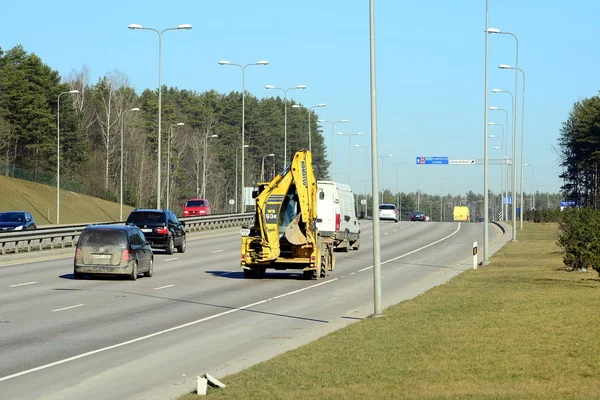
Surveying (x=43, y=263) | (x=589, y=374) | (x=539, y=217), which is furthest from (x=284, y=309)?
(x=539, y=217)

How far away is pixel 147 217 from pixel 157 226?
0.57 m

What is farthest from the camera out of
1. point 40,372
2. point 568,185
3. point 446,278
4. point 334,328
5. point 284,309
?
point 568,185

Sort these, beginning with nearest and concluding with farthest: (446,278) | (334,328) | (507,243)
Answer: (334,328) < (446,278) < (507,243)

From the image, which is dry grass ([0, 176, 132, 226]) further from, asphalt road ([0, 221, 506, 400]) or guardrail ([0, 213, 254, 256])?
asphalt road ([0, 221, 506, 400])

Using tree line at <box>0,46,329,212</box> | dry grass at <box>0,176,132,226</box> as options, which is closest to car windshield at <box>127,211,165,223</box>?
dry grass at <box>0,176,132,226</box>

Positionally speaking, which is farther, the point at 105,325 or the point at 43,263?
the point at 43,263

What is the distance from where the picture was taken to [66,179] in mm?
111062

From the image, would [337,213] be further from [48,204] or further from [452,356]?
[48,204]

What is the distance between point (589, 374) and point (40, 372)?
705 cm

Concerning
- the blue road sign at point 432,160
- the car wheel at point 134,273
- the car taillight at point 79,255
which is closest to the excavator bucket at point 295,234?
the car wheel at point 134,273

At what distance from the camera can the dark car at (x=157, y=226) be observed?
45156 mm

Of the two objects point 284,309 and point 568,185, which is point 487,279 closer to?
point 284,309

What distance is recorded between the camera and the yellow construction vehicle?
33.6 m

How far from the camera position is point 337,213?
45.8 meters
